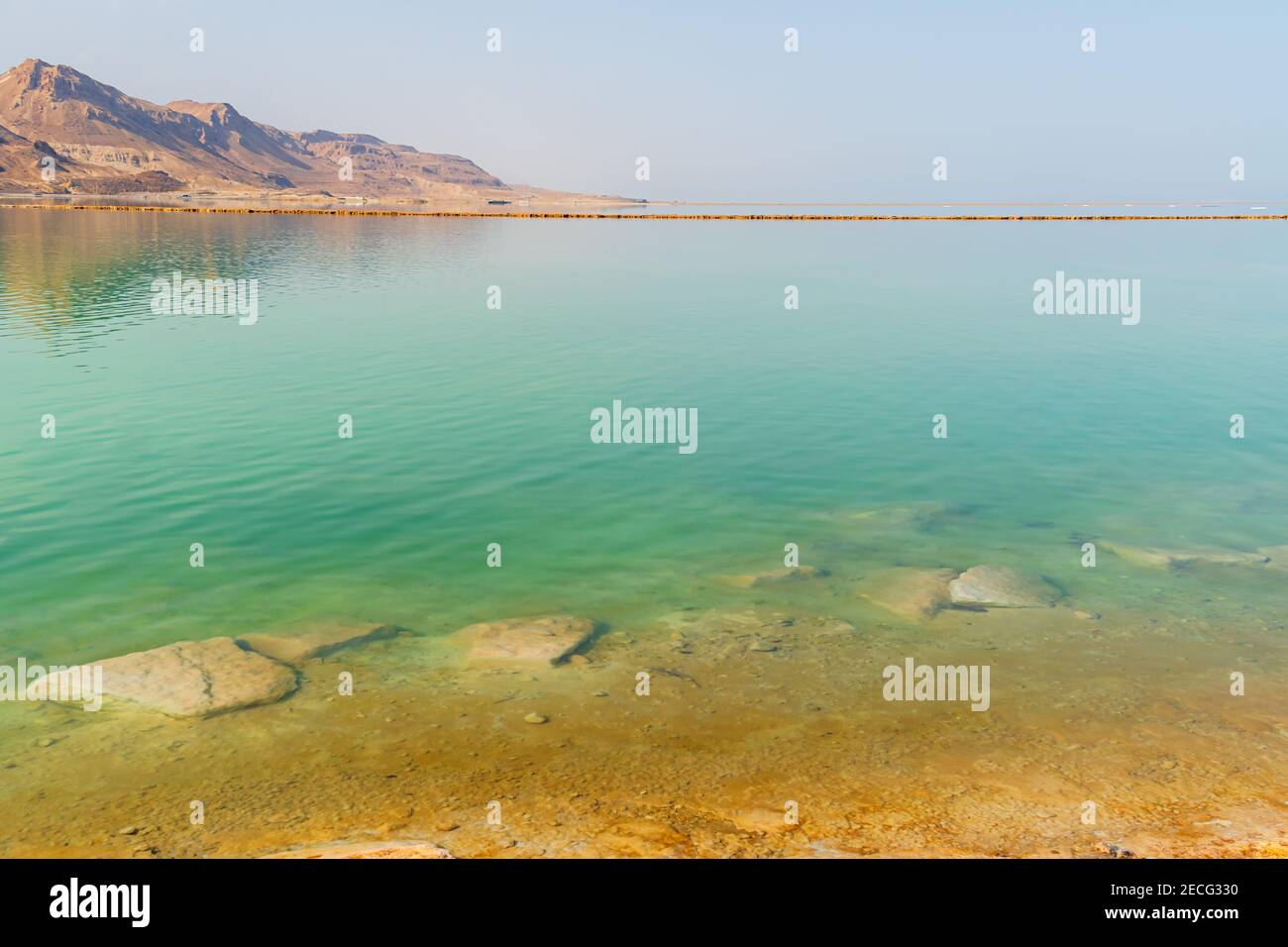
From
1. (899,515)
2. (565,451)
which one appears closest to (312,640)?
(565,451)

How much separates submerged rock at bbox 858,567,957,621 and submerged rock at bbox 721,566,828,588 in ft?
3.12

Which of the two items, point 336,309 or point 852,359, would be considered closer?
point 852,359

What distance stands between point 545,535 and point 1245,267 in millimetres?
94313

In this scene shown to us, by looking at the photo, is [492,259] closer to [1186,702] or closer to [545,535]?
[545,535]

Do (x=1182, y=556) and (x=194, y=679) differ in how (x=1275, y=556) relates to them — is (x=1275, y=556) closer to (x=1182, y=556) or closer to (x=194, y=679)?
(x=1182, y=556)

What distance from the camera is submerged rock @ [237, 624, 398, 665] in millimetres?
15211

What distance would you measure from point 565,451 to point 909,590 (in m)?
12.0

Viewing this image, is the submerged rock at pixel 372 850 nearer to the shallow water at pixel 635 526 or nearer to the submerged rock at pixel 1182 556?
the shallow water at pixel 635 526

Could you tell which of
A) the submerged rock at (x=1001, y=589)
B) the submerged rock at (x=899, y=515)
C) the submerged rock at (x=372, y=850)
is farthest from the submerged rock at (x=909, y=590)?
the submerged rock at (x=372, y=850)

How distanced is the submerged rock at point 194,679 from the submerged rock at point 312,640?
496mm

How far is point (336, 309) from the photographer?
54875 millimetres

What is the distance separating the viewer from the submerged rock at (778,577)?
18516mm
